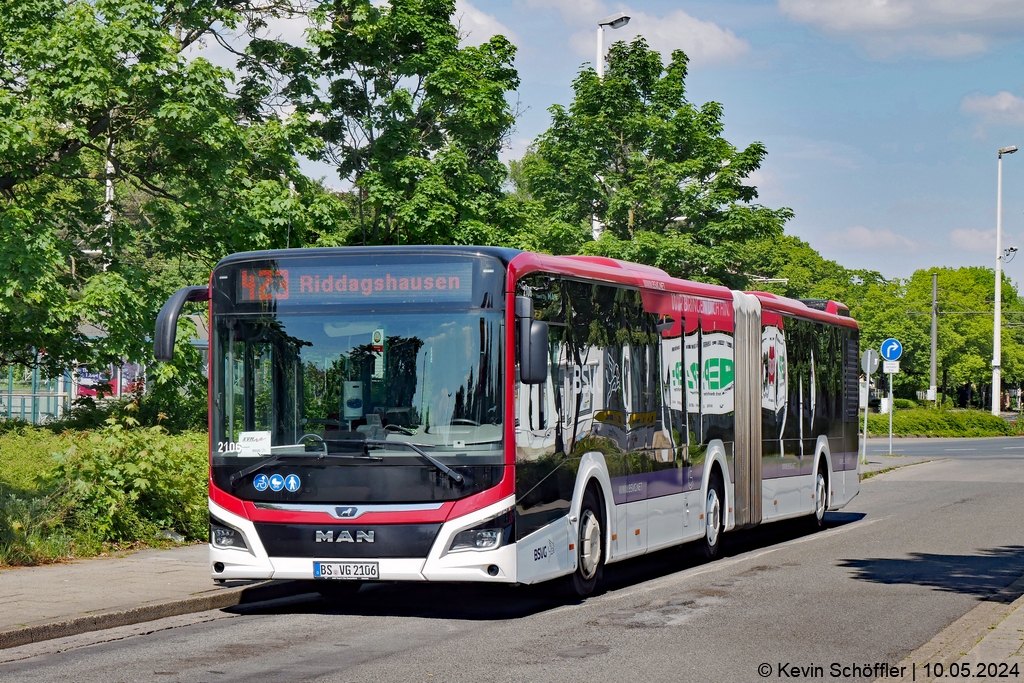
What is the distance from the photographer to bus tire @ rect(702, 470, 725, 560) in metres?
15.0

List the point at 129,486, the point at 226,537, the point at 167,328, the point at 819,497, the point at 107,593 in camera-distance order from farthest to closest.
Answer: the point at 819,497
the point at 129,486
the point at 107,593
the point at 226,537
the point at 167,328

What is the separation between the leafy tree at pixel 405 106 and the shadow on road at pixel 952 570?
12945 mm

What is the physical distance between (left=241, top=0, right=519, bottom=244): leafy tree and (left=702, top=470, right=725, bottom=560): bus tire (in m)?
11.5

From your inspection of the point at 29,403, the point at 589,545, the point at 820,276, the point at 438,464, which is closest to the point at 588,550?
the point at 589,545

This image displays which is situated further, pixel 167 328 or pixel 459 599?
pixel 459 599

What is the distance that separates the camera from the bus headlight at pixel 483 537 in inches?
399

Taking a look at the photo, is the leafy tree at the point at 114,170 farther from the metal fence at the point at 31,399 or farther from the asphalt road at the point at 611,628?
the metal fence at the point at 31,399

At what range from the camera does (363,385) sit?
10.3m

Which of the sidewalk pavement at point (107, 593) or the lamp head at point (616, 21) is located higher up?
the lamp head at point (616, 21)

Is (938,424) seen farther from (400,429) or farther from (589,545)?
(400,429)

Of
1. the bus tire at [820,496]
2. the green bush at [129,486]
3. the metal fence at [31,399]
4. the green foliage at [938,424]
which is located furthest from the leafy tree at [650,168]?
the green foliage at [938,424]

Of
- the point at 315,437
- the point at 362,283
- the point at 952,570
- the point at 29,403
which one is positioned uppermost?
the point at 362,283

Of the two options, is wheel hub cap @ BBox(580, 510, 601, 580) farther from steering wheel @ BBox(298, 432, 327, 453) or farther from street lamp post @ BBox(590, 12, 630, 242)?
street lamp post @ BBox(590, 12, 630, 242)

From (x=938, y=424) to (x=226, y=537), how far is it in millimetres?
54606
